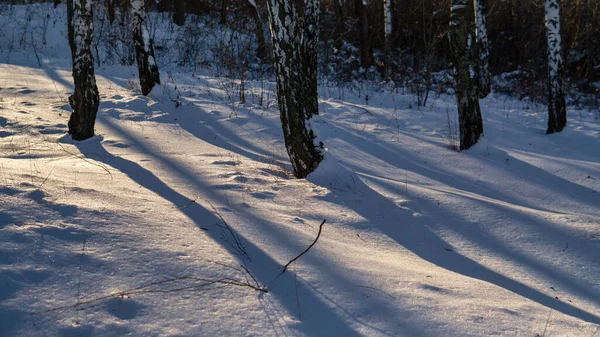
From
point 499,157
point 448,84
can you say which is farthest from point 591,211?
point 448,84

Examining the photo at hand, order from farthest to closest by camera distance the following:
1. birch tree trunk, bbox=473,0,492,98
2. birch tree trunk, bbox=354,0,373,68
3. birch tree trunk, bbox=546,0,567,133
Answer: birch tree trunk, bbox=354,0,373,68, birch tree trunk, bbox=473,0,492,98, birch tree trunk, bbox=546,0,567,133

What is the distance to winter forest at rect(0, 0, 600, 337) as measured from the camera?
2.04 meters

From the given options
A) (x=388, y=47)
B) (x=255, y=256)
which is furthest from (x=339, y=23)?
(x=255, y=256)

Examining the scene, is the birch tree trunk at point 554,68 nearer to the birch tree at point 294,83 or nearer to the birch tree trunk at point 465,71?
the birch tree trunk at point 465,71

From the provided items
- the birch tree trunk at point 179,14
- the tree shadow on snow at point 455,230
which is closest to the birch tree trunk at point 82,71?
the tree shadow on snow at point 455,230

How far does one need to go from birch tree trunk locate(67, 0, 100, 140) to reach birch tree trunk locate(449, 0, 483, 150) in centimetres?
477

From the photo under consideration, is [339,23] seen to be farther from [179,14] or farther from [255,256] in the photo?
[255,256]

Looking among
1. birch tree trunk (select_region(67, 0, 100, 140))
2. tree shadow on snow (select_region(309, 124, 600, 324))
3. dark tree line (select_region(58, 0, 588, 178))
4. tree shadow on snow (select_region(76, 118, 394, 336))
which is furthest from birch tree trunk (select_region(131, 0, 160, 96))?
tree shadow on snow (select_region(309, 124, 600, 324))

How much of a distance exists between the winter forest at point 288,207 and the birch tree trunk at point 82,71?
19 millimetres

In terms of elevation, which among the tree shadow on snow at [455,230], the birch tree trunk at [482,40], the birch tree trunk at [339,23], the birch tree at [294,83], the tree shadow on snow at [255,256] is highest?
the birch tree trunk at [339,23]

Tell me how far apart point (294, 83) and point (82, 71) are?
3.20 meters

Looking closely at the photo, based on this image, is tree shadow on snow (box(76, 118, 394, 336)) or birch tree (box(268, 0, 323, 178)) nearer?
tree shadow on snow (box(76, 118, 394, 336))

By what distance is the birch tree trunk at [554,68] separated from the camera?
8.31m

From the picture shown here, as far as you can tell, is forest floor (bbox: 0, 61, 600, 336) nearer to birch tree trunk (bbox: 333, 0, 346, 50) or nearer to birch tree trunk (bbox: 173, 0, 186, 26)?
birch tree trunk (bbox: 333, 0, 346, 50)
